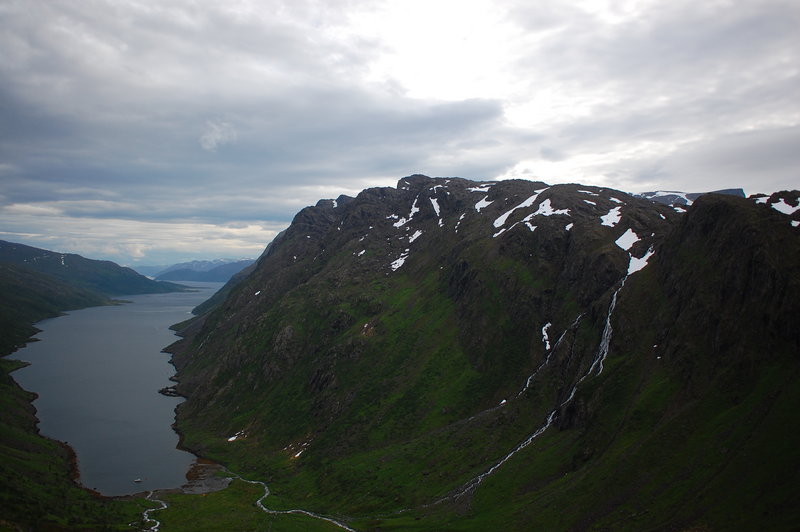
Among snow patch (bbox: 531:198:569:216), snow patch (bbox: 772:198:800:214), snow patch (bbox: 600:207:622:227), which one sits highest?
snow patch (bbox: 531:198:569:216)

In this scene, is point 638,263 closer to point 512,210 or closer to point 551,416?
point 551,416

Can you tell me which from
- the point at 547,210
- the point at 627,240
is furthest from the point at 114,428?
the point at 627,240

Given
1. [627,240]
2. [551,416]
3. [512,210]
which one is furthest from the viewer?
[512,210]

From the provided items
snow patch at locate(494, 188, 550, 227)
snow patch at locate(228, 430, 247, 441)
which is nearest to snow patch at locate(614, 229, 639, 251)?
snow patch at locate(494, 188, 550, 227)

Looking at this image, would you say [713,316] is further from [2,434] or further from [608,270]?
[2,434]

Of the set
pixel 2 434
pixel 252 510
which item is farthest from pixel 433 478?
pixel 2 434

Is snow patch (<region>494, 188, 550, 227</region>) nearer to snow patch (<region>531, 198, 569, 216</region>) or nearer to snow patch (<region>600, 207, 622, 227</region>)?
snow patch (<region>531, 198, 569, 216</region>)

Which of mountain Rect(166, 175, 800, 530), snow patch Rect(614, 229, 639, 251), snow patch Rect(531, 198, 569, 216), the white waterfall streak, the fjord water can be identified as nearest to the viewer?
mountain Rect(166, 175, 800, 530)
